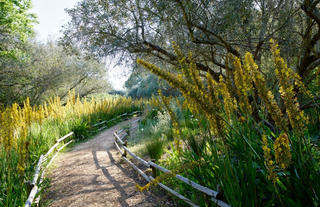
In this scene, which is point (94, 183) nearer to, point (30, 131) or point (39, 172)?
point (39, 172)

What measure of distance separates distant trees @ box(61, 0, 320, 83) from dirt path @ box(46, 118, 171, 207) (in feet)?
10.6

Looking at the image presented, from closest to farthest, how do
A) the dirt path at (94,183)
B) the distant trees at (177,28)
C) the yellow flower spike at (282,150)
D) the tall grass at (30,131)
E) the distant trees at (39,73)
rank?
1. the yellow flower spike at (282,150)
2. the tall grass at (30,131)
3. the dirt path at (94,183)
4. the distant trees at (177,28)
5. the distant trees at (39,73)

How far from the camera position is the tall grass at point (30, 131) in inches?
112

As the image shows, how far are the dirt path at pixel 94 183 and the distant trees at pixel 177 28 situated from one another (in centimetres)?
324

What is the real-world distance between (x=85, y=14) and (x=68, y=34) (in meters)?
1.27

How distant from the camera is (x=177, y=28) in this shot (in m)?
5.53

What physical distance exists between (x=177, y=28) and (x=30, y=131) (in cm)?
442

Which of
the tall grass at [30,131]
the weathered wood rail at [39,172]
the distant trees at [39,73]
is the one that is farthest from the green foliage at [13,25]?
the weathered wood rail at [39,172]

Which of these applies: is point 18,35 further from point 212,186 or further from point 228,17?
point 212,186

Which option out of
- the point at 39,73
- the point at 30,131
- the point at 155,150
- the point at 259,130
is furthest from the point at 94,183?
the point at 39,73

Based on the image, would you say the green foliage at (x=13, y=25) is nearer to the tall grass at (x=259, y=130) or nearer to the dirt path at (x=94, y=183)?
the dirt path at (x=94, y=183)

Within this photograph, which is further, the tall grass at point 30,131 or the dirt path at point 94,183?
the dirt path at point 94,183

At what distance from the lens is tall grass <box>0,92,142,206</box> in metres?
2.85

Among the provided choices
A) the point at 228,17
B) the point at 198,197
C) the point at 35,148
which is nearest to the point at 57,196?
the point at 35,148
